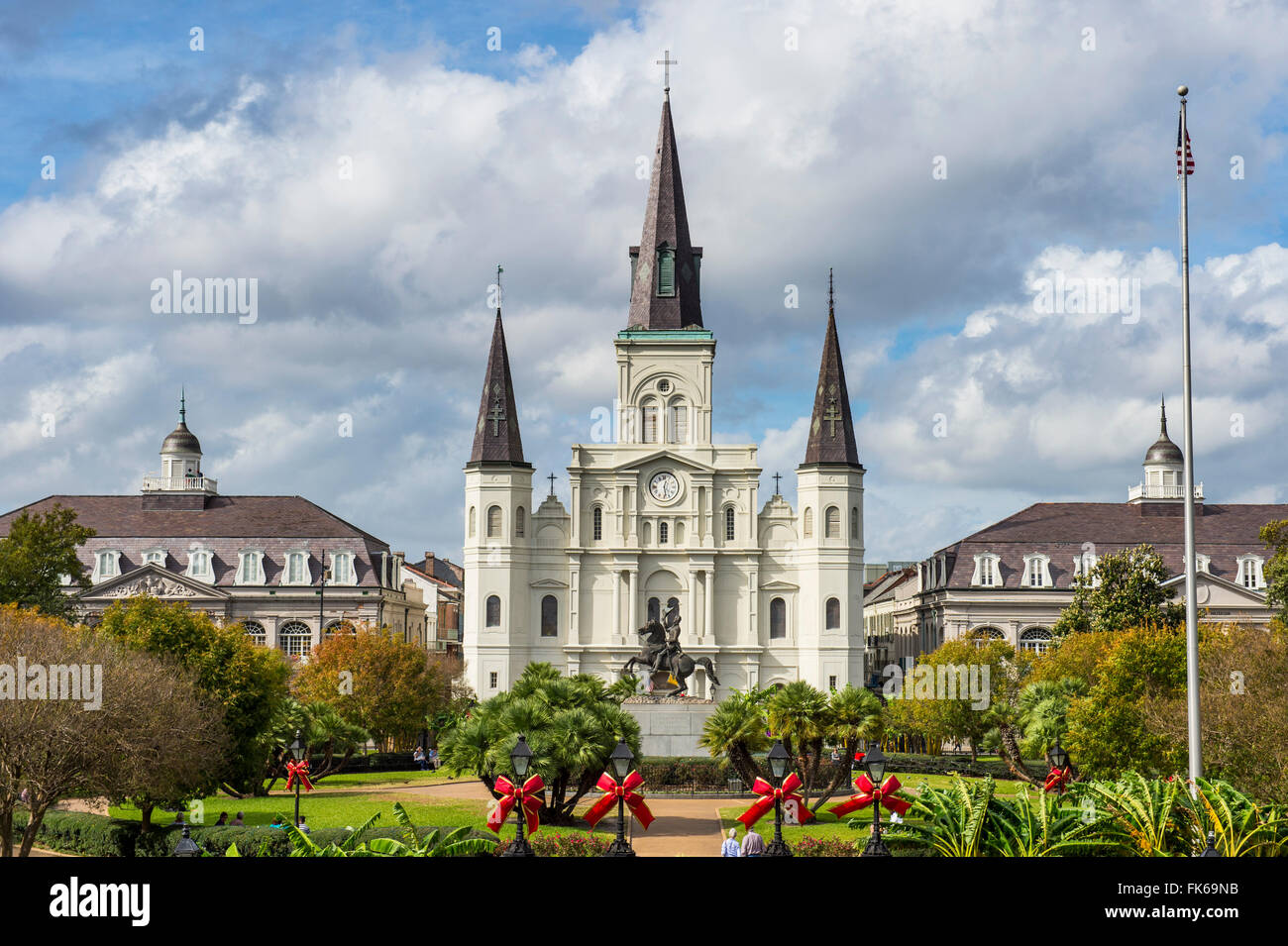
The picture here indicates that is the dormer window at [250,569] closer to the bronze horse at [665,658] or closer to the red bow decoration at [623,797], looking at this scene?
the bronze horse at [665,658]

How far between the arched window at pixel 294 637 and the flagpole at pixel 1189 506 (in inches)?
2979

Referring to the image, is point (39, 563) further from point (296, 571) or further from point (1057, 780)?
point (1057, 780)

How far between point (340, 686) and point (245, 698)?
81.4 ft

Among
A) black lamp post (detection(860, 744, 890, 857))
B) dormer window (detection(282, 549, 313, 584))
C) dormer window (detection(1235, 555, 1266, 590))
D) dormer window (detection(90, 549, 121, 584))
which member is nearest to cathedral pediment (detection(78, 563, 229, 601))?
dormer window (detection(90, 549, 121, 584))

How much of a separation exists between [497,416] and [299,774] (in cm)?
5290

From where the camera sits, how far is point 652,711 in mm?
51438

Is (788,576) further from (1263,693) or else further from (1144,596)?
(1263,693)

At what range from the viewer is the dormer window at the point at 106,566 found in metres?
93.1

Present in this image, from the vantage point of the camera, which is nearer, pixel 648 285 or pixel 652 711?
pixel 652 711

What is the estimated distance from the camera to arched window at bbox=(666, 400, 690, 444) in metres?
92.8

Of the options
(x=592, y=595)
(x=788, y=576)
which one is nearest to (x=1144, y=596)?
(x=788, y=576)

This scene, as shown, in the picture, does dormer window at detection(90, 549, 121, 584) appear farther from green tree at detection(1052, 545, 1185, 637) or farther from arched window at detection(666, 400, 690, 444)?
green tree at detection(1052, 545, 1185, 637)

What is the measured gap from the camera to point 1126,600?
69.6 meters
